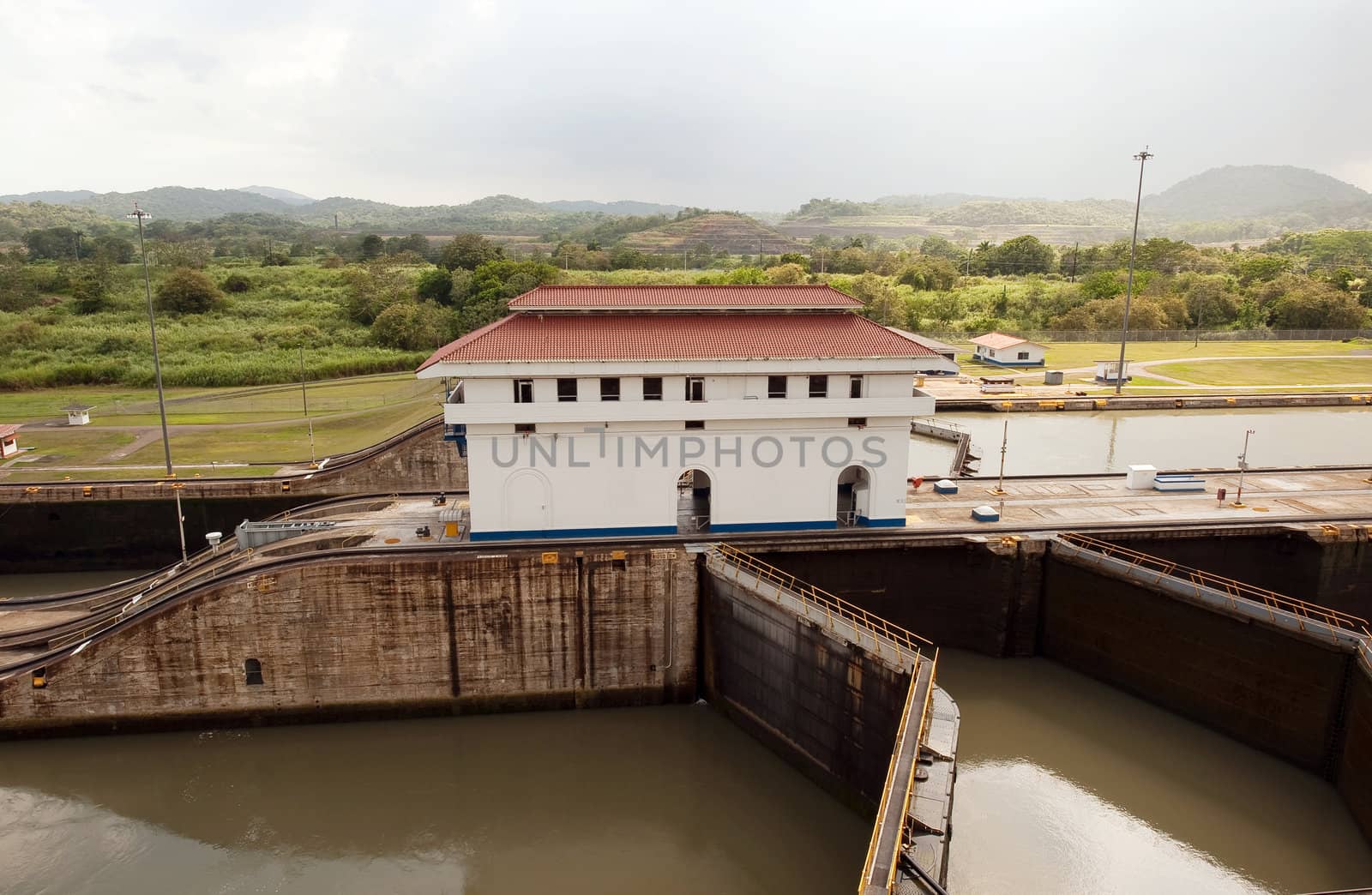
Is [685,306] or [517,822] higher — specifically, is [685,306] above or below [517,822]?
above

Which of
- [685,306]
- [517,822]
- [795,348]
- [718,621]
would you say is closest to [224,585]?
[517,822]

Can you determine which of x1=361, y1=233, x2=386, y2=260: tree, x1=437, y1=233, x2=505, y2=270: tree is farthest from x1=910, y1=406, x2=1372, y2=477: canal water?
x1=361, y1=233, x2=386, y2=260: tree

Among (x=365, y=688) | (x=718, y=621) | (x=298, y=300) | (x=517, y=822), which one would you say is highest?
(x=298, y=300)

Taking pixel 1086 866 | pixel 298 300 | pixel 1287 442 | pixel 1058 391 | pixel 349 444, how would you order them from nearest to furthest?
1. pixel 1086 866
2. pixel 349 444
3. pixel 1287 442
4. pixel 1058 391
5. pixel 298 300

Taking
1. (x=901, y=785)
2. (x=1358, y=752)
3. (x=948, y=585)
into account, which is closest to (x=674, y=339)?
(x=948, y=585)

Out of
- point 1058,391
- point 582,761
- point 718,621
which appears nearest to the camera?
point 582,761

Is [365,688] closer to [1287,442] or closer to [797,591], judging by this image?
[797,591]

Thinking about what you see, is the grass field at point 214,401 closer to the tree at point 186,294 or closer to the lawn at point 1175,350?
the tree at point 186,294
